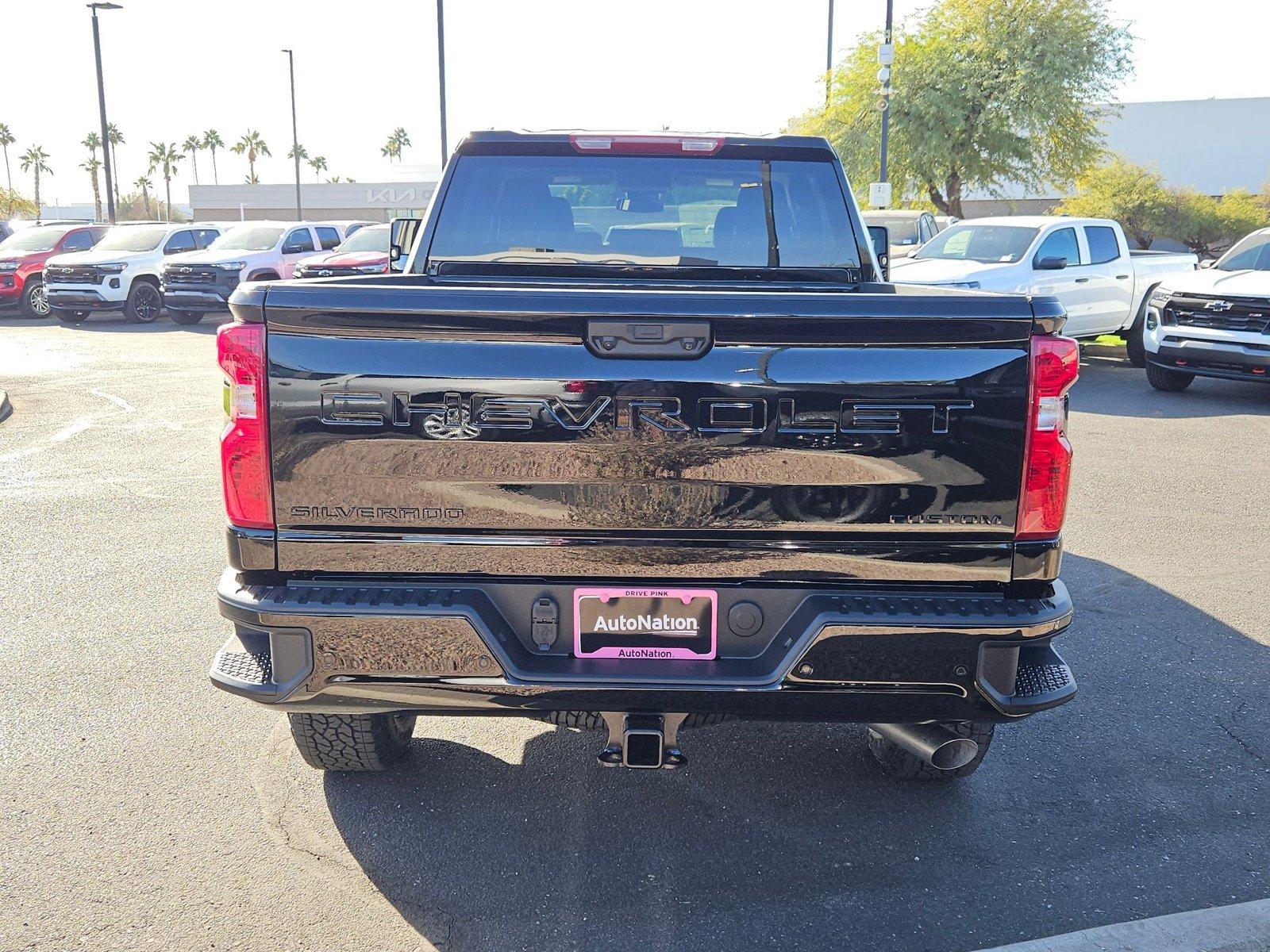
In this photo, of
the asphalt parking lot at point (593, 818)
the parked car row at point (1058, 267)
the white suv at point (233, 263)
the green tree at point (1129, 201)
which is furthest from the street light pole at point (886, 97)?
the asphalt parking lot at point (593, 818)

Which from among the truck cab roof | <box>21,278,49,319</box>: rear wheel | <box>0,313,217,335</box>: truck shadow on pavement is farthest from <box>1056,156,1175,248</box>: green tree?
the truck cab roof

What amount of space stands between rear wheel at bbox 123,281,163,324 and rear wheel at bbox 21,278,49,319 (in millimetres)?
2317

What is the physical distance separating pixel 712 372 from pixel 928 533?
69 cm

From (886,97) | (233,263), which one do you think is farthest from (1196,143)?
(233,263)

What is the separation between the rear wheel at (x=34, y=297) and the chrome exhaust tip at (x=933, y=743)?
24.3 meters

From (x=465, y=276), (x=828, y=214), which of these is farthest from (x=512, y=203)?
(x=828, y=214)

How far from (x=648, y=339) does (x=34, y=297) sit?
24733 millimetres

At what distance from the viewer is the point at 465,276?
4.39 meters

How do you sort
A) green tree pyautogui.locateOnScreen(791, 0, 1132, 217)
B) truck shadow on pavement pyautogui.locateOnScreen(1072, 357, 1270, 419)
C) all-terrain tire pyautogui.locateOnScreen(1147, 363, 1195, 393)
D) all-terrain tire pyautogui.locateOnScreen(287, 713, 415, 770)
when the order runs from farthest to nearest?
green tree pyautogui.locateOnScreen(791, 0, 1132, 217), all-terrain tire pyautogui.locateOnScreen(1147, 363, 1195, 393), truck shadow on pavement pyautogui.locateOnScreen(1072, 357, 1270, 419), all-terrain tire pyautogui.locateOnScreen(287, 713, 415, 770)

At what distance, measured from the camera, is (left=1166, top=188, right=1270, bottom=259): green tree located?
110 ft

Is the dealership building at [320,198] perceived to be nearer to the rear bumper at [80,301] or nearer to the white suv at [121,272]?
the white suv at [121,272]

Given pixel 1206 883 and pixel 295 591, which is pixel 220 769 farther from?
pixel 1206 883

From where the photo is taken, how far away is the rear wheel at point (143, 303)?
22.3m

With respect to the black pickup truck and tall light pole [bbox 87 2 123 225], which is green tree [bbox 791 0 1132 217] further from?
the black pickup truck
